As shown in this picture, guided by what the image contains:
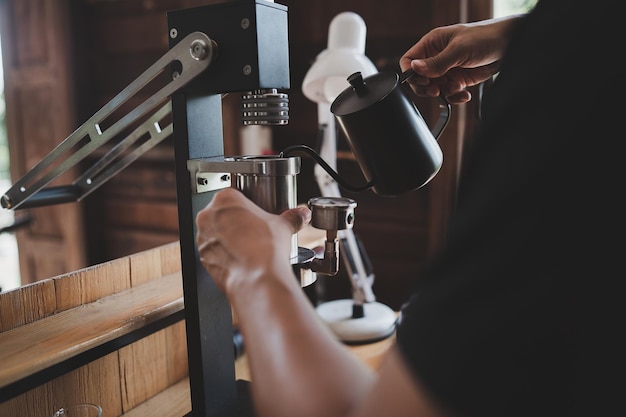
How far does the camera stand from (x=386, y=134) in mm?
758

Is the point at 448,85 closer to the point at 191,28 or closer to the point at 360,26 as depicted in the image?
the point at 191,28

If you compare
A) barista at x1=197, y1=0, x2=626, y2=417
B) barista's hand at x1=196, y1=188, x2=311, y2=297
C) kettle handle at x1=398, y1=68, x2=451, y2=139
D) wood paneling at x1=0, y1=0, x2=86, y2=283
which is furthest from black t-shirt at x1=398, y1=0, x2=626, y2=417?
wood paneling at x1=0, y1=0, x2=86, y2=283

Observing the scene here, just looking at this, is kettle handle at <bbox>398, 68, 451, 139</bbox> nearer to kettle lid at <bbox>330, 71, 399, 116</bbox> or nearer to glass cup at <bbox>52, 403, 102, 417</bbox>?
kettle lid at <bbox>330, 71, 399, 116</bbox>

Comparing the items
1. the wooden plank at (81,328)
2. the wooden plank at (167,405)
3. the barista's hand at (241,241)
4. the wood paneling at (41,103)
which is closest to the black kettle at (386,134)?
the barista's hand at (241,241)

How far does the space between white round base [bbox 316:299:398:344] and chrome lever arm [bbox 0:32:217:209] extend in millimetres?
844

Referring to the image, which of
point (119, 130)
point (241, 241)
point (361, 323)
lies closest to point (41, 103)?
point (361, 323)

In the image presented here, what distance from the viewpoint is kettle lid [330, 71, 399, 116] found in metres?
0.75

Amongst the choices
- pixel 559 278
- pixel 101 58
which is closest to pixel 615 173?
pixel 559 278

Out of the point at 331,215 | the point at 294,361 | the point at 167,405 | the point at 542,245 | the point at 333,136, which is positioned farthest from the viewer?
the point at 333,136

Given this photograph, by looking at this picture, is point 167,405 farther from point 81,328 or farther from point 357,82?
point 357,82

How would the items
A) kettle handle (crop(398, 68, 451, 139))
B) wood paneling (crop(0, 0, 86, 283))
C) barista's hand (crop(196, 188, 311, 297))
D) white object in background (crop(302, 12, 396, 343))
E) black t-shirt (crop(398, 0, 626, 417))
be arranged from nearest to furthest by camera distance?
black t-shirt (crop(398, 0, 626, 417)), barista's hand (crop(196, 188, 311, 297)), kettle handle (crop(398, 68, 451, 139)), white object in background (crop(302, 12, 396, 343)), wood paneling (crop(0, 0, 86, 283))

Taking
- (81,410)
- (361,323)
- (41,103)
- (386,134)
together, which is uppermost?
(41,103)

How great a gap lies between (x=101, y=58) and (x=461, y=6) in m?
2.03

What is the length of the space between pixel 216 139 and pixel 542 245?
0.62 m
